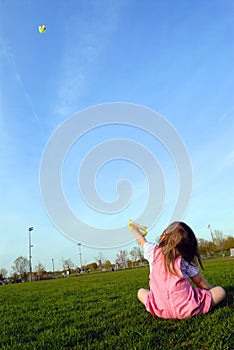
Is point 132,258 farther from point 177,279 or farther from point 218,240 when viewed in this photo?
point 177,279

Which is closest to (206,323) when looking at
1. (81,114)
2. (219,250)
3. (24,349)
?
(24,349)

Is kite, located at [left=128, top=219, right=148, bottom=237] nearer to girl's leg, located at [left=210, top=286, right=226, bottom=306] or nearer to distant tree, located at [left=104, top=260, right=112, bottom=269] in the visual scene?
girl's leg, located at [left=210, top=286, right=226, bottom=306]

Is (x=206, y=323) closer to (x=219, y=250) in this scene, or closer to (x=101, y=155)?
(x=101, y=155)

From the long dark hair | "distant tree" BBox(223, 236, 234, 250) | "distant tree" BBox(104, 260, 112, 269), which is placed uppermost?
"distant tree" BBox(104, 260, 112, 269)

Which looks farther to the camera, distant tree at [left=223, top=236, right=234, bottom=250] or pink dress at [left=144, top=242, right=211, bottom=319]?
distant tree at [left=223, top=236, right=234, bottom=250]

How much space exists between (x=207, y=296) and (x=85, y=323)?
1.74 meters

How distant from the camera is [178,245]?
4.12 meters

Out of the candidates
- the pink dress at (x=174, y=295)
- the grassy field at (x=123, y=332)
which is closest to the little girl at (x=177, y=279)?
the pink dress at (x=174, y=295)

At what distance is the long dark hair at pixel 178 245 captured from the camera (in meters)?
4.09

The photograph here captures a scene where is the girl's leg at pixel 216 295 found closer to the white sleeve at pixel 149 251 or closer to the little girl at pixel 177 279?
the little girl at pixel 177 279

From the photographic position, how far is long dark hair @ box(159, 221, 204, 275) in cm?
409

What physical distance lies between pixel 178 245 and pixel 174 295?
614 millimetres

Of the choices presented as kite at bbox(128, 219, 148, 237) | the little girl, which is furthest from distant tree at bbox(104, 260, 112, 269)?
the little girl

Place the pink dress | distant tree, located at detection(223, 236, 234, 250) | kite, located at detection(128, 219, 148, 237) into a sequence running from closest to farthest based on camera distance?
the pink dress
kite, located at detection(128, 219, 148, 237)
distant tree, located at detection(223, 236, 234, 250)
